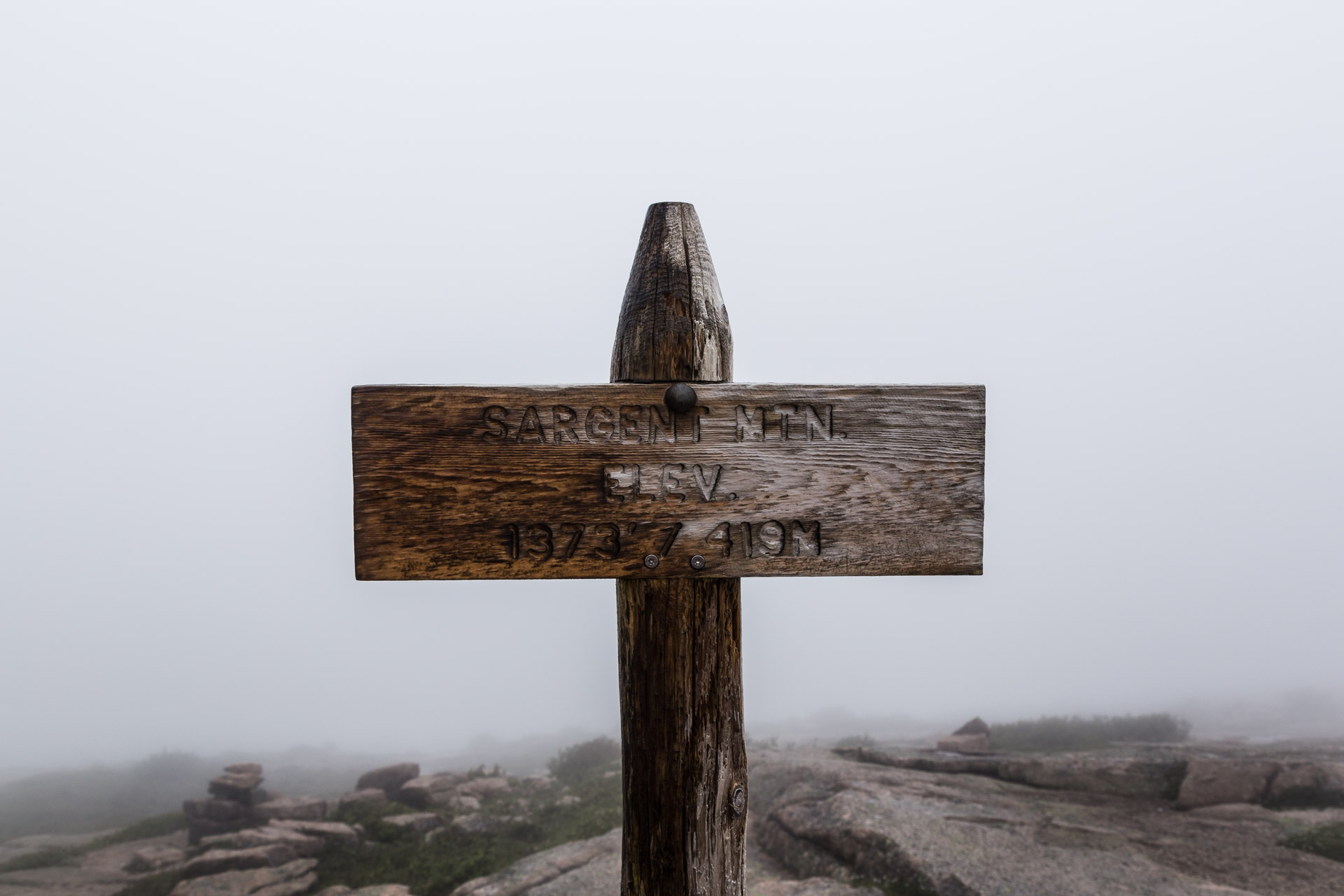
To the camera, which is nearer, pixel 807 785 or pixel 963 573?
pixel 963 573

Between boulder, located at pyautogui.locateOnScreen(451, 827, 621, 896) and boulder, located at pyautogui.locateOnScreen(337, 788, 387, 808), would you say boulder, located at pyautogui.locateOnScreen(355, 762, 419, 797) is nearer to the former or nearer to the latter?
boulder, located at pyautogui.locateOnScreen(337, 788, 387, 808)

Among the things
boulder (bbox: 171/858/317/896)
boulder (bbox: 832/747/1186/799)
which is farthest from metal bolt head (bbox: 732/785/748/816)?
boulder (bbox: 832/747/1186/799)

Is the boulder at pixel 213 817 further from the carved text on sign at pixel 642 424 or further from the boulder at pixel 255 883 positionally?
the carved text on sign at pixel 642 424

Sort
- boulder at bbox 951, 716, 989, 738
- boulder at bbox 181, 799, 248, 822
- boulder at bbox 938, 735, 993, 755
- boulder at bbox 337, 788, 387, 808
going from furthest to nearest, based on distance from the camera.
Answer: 1. boulder at bbox 951, 716, 989, 738
2. boulder at bbox 938, 735, 993, 755
3. boulder at bbox 337, 788, 387, 808
4. boulder at bbox 181, 799, 248, 822

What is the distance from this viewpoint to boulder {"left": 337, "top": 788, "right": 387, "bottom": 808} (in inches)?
360

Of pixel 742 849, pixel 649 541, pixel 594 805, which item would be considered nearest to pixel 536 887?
pixel 594 805

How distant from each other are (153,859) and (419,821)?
2547 millimetres

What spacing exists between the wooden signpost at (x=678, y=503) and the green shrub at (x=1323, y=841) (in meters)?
6.58

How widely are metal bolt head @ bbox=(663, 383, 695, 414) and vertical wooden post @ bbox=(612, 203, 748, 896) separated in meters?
0.12

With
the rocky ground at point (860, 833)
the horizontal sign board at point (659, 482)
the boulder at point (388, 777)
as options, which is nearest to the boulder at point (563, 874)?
the rocky ground at point (860, 833)

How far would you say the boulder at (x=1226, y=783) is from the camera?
757cm

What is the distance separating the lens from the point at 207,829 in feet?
28.9

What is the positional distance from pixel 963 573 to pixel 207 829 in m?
9.51

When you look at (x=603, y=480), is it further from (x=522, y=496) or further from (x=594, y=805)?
(x=594, y=805)
